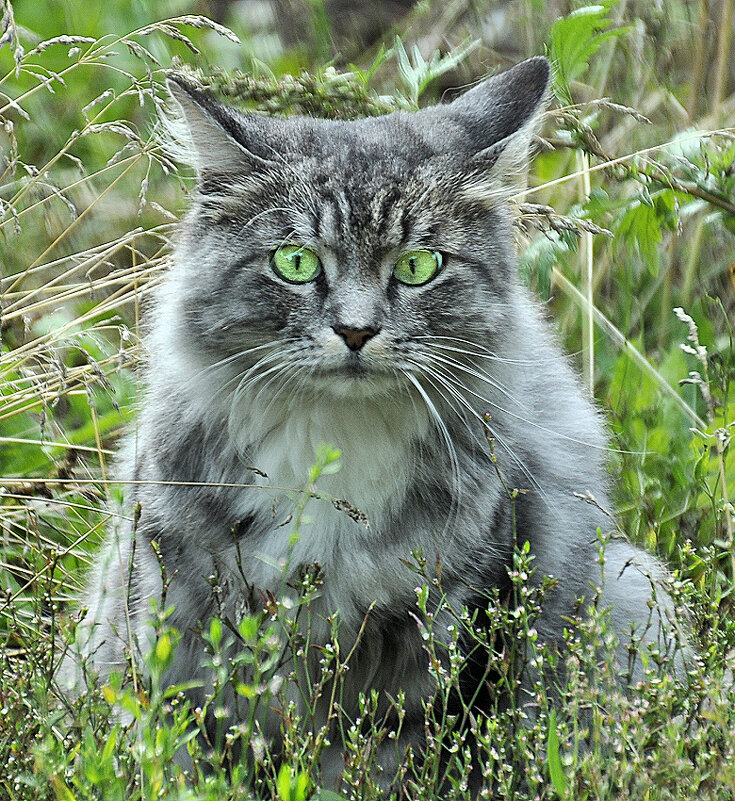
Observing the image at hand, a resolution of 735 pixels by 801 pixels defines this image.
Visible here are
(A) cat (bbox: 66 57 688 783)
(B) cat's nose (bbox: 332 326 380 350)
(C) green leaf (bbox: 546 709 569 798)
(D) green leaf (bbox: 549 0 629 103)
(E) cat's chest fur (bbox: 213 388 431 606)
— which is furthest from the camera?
(D) green leaf (bbox: 549 0 629 103)

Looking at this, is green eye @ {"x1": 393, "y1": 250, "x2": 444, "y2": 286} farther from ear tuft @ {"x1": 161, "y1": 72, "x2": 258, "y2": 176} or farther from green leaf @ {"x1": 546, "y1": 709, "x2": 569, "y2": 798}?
green leaf @ {"x1": 546, "y1": 709, "x2": 569, "y2": 798}

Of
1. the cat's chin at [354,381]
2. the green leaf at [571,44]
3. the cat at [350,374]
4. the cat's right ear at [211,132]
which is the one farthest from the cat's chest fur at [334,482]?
the green leaf at [571,44]

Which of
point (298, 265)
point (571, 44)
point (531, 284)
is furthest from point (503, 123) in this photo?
point (531, 284)

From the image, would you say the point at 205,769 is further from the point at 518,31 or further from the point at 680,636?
the point at 518,31

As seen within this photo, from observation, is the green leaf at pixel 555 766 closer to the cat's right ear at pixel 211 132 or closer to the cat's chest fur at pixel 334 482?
the cat's chest fur at pixel 334 482

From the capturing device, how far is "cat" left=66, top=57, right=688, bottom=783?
234 centimetres

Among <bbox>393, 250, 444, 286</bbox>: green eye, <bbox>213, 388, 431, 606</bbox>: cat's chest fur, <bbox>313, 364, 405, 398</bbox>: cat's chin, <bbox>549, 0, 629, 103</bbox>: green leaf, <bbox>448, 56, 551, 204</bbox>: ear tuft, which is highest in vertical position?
<bbox>549, 0, 629, 103</bbox>: green leaf

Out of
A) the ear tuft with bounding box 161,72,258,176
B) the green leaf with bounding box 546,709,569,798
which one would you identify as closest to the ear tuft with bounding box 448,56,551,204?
the ear tuft with bounding box 161,72,258,176

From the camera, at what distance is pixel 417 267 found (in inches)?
94.7

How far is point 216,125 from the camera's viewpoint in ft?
7.80

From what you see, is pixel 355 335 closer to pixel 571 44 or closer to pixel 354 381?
pixel 354 381

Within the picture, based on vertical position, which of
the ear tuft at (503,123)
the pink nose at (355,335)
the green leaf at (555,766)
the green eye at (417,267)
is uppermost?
the ear tuft at (503,123)

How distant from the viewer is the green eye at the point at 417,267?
2.39m

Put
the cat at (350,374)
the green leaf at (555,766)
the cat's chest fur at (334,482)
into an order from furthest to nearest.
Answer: the cat's chest fur at (334,482)
the cat at (350,374)
the green leaf at (555,766)
